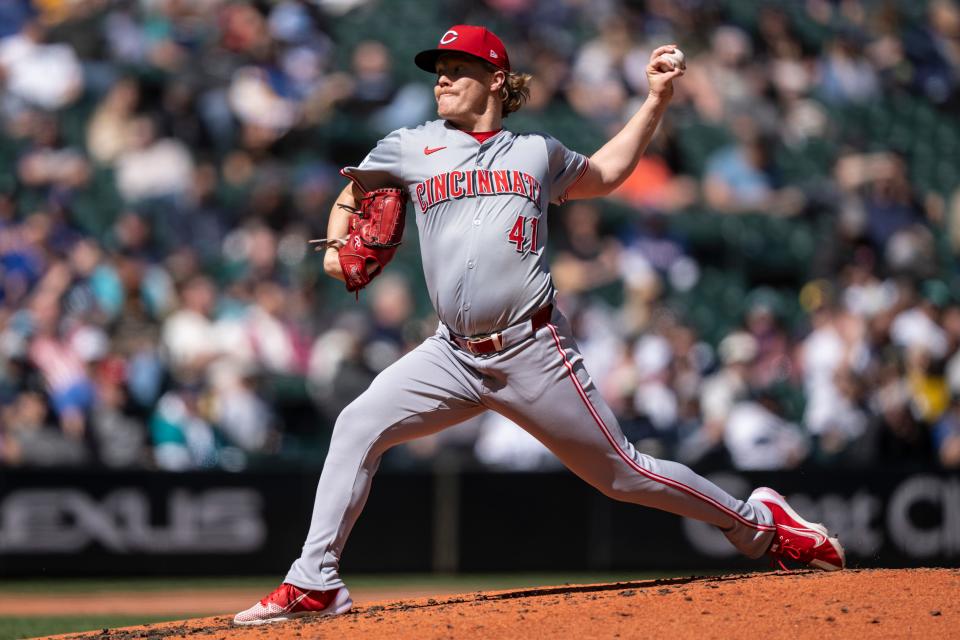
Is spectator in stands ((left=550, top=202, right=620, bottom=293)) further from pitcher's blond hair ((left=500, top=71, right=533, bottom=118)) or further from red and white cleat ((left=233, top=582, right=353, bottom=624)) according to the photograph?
red and white cleat ((left=233, top=582, right=353, bottom=624))

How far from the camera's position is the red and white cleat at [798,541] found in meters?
5.06

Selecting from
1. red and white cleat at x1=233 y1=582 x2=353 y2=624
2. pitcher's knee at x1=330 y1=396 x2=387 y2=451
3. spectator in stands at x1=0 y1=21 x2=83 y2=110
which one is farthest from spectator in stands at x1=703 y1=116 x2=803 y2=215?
Answer: red and white cleat at x1=233 y1=582 x2=353 y2=624

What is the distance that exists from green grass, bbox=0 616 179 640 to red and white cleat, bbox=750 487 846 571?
3148mm

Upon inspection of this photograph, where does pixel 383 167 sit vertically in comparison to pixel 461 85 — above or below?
below

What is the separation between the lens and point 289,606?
→ 179 inches

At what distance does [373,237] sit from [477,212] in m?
0.35

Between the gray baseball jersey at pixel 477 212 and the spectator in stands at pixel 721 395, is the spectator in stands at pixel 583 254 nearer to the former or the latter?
the spectator in stands at pixel 721 395

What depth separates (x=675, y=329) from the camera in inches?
412

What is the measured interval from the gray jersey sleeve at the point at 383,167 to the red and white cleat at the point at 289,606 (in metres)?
1.32

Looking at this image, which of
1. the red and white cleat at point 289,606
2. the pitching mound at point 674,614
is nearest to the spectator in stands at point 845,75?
the pitching mound at point 674,614

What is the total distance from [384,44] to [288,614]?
8.77 metres

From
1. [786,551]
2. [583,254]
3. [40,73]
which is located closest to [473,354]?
[786,551]

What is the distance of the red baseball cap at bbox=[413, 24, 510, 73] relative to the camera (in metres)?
4.57

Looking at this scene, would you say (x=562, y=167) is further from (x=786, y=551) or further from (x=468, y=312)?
(x=786, y=551)
